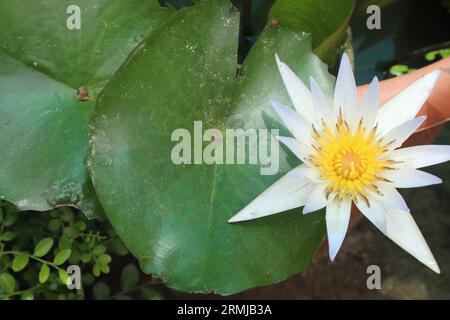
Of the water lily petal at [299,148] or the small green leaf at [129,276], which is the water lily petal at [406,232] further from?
the small green leaf at [129,276]

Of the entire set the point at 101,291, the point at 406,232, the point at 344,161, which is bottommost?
the point at 101,291

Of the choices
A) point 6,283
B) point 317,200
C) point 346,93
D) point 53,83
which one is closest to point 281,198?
point 317,200

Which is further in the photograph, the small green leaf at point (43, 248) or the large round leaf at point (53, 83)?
the small green leaf at point (43, 248)

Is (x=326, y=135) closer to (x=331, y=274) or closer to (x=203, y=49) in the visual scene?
(x=203, y=49)

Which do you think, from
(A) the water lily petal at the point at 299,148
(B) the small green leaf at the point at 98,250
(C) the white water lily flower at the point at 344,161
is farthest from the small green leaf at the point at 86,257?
(A) the water lily petal at the point at 299,148

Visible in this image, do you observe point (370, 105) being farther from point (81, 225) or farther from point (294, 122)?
point (81, 225)

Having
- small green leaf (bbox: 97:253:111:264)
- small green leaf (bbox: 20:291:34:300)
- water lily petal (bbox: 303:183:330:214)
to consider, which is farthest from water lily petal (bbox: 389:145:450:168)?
small green leaf (bbox: 20:291:34:300)

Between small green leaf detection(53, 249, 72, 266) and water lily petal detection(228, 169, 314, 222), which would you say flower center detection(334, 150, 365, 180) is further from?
small green leaf detection(53, 249, 72, 266)
